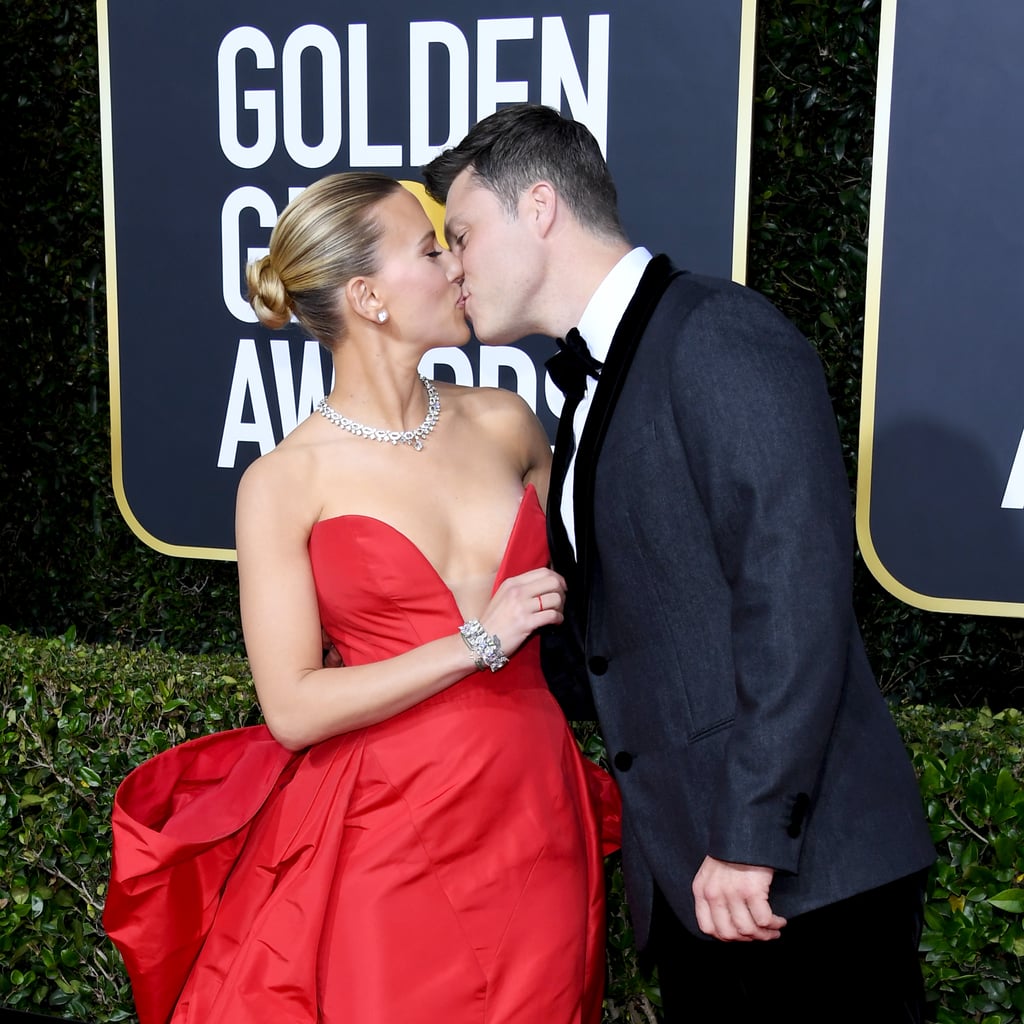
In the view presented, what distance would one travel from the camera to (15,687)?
3348mm

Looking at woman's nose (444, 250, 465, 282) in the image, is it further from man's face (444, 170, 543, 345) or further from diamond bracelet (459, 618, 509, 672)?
diamond bracelet (459, 618, 509, 672)

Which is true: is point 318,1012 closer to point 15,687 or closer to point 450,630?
point 450,630

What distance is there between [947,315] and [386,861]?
2131mm

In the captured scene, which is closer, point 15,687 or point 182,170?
point 15,687

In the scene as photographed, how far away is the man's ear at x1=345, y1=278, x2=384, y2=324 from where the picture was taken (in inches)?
87.4

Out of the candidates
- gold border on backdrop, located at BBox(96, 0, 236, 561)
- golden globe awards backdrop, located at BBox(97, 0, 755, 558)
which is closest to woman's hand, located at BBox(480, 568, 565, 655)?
golden globe awards backdrop, located at BBox(97, 0, 755, 558)

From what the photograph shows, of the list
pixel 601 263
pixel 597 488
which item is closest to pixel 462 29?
pixel 601 263

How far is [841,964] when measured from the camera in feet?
5.52

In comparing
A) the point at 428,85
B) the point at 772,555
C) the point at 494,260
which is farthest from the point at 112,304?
the point at 772,555

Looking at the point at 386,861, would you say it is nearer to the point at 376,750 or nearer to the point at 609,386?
the point at 376,750

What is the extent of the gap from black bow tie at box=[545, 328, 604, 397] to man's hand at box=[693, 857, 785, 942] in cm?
75

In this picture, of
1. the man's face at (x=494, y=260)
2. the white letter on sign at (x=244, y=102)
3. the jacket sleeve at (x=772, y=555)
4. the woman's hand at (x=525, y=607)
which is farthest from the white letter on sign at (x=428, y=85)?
the jacket sleeve at (x=772, y=555)

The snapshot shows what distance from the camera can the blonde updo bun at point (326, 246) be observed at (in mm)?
2213

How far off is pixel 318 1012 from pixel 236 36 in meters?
3.00
